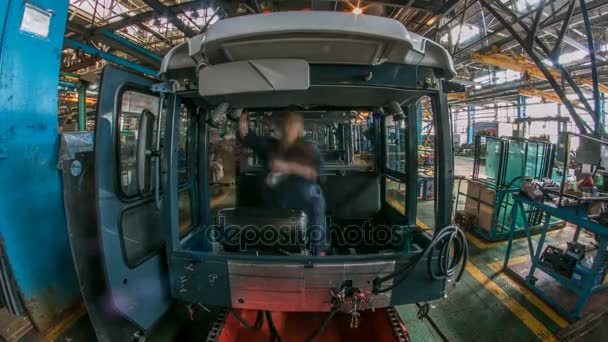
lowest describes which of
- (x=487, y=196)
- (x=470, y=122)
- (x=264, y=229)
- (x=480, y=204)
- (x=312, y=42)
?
(x=480, y=204)

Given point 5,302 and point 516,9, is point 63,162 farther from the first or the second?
point 516,9

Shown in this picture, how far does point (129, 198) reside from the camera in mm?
1771

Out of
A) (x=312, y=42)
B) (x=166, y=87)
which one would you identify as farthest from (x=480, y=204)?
(x=166, y=87)

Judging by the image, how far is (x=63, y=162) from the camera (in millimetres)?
1669

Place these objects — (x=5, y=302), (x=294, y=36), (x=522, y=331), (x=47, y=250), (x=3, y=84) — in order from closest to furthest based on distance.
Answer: (x=294, y=36)
(x=3, y=84)
(x=5, y=302)
(x=47, y=250)
(x=522, y=331)

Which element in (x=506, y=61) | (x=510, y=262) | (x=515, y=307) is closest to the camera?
(x=515, y=307)

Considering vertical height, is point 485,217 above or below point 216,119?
below

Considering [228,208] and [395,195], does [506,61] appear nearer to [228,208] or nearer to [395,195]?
[395,195]

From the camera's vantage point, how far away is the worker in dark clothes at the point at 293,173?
100 inches

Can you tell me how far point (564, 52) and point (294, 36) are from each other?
14.7 m

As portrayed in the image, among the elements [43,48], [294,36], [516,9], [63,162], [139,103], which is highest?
[516,9]

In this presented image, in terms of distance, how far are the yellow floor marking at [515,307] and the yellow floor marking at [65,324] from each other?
424cm

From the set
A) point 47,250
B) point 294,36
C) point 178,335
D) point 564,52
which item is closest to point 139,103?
point 47,250

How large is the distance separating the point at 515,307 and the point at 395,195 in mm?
1906
